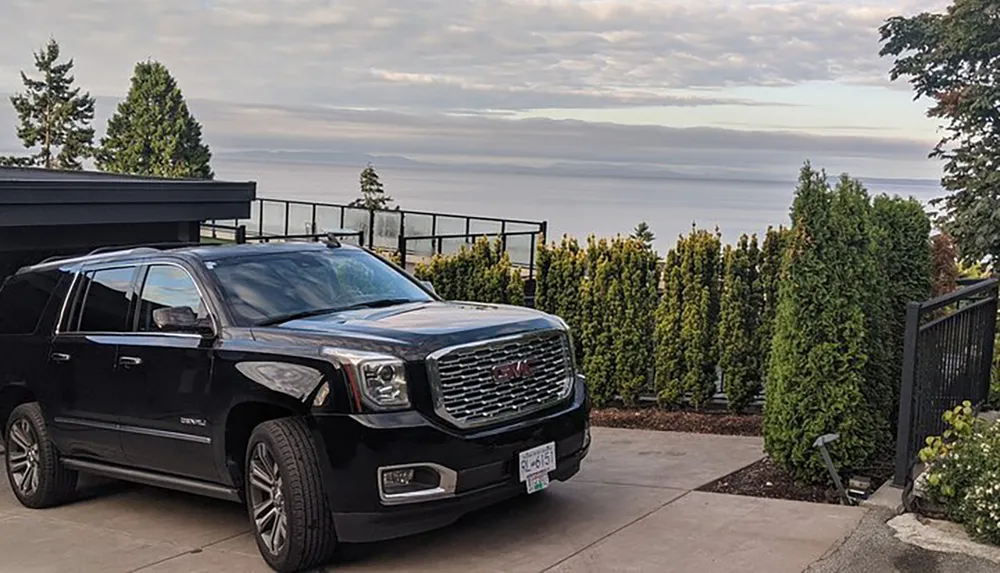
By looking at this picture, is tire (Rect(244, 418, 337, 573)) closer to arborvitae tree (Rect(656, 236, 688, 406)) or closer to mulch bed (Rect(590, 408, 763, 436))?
mulch bed (Rect(590, 408, 763, 436))

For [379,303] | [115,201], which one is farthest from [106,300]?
[115,201]

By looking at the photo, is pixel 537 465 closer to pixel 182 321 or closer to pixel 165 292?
pixel 182 321

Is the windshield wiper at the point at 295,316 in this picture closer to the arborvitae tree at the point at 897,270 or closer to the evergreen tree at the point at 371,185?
the arborvitae tree at the point at 897,270

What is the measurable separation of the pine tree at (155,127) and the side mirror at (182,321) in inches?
1324

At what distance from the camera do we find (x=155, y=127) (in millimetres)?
38125

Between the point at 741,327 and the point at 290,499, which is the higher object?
the point at 741,327

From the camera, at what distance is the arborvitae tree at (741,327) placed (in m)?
9.34

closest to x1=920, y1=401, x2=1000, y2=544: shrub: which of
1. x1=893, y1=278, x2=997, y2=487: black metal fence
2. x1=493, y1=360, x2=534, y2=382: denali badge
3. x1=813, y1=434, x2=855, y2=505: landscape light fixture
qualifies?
x1=893, y1=278, x2=997, y2=487: black metal fence

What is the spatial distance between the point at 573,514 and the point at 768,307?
4.05 meters

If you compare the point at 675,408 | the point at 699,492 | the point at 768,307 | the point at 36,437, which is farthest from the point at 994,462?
the point at 36,437

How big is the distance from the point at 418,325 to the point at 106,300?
2794 mm

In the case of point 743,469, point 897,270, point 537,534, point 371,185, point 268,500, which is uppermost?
point 371,185

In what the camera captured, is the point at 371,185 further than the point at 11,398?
Yes

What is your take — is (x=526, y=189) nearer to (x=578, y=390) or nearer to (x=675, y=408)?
(x=675, y=408)
